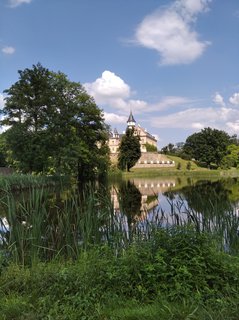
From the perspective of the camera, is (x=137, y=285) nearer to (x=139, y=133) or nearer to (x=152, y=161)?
(x=152, y=161)

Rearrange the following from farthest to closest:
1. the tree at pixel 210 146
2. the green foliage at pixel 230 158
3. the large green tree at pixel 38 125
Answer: the tree at pixel 210 146
the green foliage at pixel 230 158
the large green tree at pixel 38 125

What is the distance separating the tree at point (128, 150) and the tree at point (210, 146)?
1643cm

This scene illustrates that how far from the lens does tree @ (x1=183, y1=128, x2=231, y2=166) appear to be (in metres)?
74.0

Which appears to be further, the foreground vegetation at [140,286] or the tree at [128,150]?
the tree at [128,150]

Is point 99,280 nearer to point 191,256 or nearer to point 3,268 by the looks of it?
point 191,256

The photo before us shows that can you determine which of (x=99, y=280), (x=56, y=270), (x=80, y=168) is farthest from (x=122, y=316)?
(x=80, y=168)

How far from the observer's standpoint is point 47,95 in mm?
29062

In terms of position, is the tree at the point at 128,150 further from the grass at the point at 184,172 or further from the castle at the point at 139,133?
the castle at the point at 139,133

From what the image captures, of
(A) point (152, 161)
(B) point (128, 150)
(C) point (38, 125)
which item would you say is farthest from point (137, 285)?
(A) point (152, 161)

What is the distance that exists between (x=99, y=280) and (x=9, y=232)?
6.77 ft

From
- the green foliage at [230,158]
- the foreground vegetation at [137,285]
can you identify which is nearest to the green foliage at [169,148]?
the green foliage at [230,158]

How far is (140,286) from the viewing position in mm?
3293

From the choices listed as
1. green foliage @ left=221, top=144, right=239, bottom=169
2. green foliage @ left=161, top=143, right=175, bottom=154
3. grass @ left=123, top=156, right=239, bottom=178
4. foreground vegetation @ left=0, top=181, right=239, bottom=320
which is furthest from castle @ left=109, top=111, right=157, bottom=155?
foreground vegetation @ left=0, top=181, right=239, bottom=320

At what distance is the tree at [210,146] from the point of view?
243 feet
